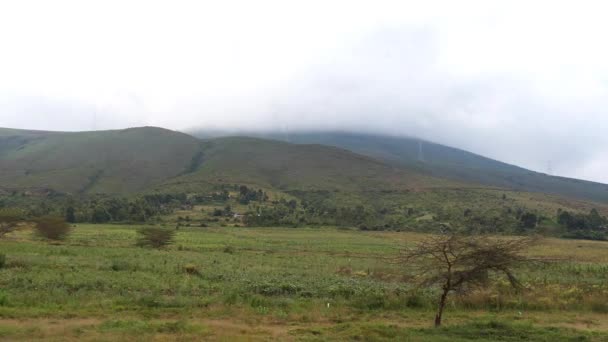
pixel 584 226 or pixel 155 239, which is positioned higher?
pixel 584 226

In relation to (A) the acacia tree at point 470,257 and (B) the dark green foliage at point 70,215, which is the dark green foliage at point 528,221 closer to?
(B) the dark green foliage at point 70,215

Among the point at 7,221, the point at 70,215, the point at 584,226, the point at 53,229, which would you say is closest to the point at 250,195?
the point at 70,215

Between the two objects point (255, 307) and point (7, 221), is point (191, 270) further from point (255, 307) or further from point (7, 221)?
point (7, 221)

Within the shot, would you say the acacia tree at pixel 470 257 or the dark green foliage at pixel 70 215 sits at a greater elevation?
the acacia tree at pixel 470 257

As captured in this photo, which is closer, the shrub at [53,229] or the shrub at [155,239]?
the shrub at [155,239]

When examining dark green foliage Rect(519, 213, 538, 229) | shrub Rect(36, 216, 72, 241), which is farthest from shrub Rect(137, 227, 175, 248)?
dark green foliage Rect(519, 213, 538, 229)

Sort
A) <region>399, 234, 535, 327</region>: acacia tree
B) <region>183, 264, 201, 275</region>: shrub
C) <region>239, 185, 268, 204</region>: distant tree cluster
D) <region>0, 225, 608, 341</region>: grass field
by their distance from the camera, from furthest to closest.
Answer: <region>239, 185, 268, 204</region>: distant tree cluster
<region>183, 264, 201, 275</region>: shrub
<region>399, 234, 535, 327</region>: acacia tree
<region>0, 225, 608, 341</region>: grass field

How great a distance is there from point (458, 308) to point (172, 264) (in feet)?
66.8

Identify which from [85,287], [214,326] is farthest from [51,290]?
[214,326]

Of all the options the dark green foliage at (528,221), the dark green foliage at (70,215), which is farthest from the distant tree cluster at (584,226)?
the dark green foliage at (70,215)

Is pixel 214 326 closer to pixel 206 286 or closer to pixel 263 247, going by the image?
pixel 206 286

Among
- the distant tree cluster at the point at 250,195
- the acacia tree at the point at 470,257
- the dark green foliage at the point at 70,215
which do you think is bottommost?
the dark green foliage at the point at 70,215

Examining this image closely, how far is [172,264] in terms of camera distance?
34719mm

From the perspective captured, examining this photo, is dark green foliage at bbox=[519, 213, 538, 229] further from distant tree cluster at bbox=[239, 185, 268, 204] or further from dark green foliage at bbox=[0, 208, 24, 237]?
dark green foliage at bbox=[0, 208, 24, 237]
